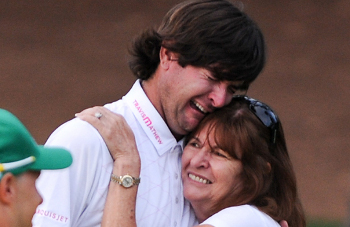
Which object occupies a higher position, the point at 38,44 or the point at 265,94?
the point at 38,44

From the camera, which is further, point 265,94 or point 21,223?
point 265,94

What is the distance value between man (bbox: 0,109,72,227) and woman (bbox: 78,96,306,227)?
962 millimetres

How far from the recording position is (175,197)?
8.39 feet

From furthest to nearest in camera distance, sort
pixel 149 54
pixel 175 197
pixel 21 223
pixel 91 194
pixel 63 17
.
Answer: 1. pixel 63 17
2. pixel 149 54
3. pixel 175 197
4. pixel 91 194
5. pixel 21 223

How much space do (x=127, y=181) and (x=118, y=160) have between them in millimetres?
87

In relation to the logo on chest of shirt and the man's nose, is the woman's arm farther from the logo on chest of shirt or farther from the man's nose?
the man's nose

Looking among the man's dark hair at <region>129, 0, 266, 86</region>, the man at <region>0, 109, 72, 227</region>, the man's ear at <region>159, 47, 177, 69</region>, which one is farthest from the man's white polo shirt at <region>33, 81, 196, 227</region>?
the man at <region>0, 109, 72, 227</region>

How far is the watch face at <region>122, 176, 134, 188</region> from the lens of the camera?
92.2 inches

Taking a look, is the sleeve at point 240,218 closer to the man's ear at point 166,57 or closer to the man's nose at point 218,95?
the man's nose at point 218,95

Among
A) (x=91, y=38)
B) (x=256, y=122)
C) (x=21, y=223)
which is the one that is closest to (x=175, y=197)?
(x=256, y=122)

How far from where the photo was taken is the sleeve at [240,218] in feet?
Answer: 8.04

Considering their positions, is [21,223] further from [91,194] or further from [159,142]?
[159,142]

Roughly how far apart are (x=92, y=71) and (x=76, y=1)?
2.00ft

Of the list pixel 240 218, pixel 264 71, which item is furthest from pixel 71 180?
pixel 264 71
